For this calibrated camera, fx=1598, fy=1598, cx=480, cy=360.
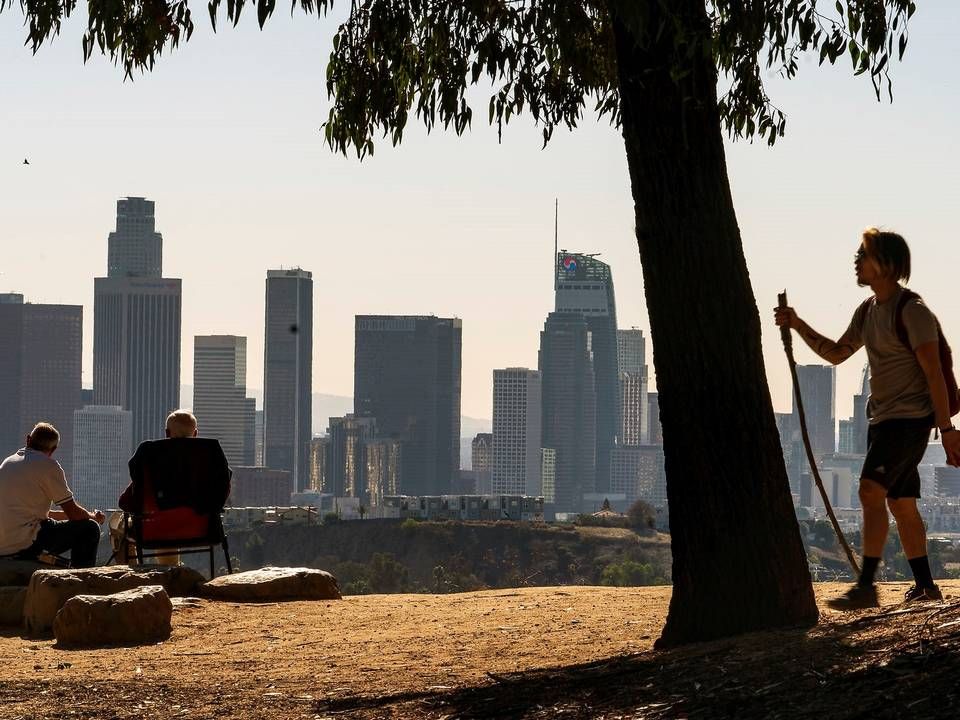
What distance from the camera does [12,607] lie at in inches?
360

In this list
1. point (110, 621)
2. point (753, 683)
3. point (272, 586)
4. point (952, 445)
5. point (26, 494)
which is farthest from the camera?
point (26, 494)

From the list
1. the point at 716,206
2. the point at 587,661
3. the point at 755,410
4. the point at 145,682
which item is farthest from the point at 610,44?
the point at 145,682

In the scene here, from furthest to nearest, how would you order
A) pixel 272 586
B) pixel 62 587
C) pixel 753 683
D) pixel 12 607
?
pixel 272 586
pixel 12 607
pixel 62 587
pixel 753 683

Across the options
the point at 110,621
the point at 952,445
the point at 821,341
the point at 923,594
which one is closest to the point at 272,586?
the point at 110,621

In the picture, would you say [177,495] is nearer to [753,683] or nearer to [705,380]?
[705,380]

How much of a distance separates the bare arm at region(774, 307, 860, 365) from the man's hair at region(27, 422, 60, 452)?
4970 mm

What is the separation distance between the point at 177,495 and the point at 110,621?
2479 mm

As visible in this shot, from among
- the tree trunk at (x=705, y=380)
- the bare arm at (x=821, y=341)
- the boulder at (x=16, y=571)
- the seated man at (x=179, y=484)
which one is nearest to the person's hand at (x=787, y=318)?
the bare arm at (x=821, y=341)

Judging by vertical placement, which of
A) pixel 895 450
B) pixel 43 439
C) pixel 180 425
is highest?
pixel 180 425

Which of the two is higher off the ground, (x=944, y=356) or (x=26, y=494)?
(x=944, y=356)

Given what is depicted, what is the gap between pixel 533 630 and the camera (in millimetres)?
7820

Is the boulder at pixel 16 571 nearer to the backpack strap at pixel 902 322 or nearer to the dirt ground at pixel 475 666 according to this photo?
the dirt ground at pixel 475 666

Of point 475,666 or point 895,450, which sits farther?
point 895,450

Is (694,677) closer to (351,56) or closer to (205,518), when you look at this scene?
(351,56)
